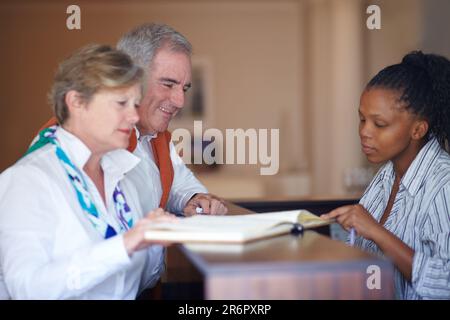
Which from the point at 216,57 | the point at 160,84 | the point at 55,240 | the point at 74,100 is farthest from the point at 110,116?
the point at 216,57

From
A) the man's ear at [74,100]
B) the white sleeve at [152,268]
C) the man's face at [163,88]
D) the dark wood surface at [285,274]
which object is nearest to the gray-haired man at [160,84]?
the man's face at [163,88]

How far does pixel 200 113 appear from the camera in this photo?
29.8ft

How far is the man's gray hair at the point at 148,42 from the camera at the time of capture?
271 centimetres

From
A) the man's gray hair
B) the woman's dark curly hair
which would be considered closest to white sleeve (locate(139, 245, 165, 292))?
the man's gray hair

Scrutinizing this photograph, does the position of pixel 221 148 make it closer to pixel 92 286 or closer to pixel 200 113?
pixel 200 113

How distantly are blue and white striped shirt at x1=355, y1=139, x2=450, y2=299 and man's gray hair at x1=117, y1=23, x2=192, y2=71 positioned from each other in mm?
1101

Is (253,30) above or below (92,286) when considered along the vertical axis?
above

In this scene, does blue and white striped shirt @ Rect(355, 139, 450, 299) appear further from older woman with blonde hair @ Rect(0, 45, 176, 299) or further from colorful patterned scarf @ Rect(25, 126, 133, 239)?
colorful patterned scarf @ Rect(25, 126, 133, 239)

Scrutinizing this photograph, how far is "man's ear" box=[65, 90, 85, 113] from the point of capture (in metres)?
1.84

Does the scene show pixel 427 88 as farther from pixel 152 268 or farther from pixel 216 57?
pixel 216 57

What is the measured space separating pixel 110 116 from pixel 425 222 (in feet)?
3.29

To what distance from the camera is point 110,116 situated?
1.85m

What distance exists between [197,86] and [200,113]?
37cm

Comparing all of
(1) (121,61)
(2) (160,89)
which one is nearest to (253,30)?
(2) (160,89)
